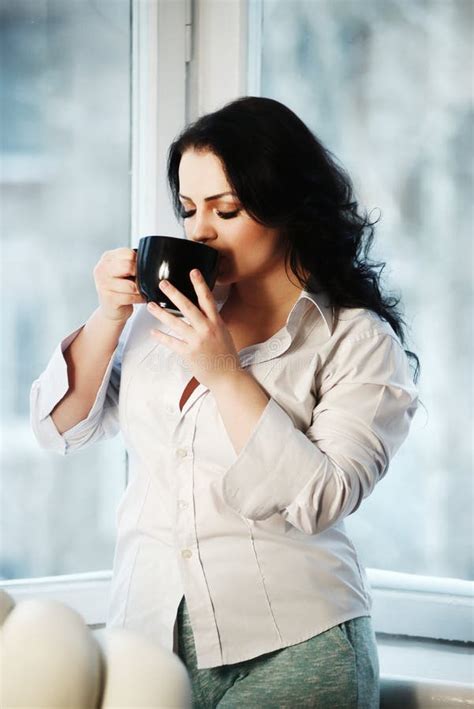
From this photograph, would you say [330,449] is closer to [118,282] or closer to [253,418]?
[253,418]

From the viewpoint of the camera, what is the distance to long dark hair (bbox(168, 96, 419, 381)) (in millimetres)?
1215

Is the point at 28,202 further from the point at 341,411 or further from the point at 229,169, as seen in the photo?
the point at 341,411

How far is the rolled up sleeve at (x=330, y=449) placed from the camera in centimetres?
111

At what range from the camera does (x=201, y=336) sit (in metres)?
1.11

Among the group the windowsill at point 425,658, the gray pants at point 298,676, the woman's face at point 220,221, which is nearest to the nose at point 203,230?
the woman's face at point 220,221

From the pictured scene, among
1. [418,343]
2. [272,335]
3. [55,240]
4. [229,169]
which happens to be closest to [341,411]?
[272,335]

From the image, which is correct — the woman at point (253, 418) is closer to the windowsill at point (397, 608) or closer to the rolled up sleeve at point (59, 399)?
the rolled up sleeve at point (59, 399)

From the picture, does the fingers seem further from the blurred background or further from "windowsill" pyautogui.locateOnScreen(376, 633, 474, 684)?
"windowsill" pyautogui.locateOnScreen(376, 633, 474, 684)

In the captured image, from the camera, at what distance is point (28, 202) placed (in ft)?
5.59

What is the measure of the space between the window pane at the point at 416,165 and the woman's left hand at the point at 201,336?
72cm

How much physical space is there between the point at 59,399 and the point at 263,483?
35 cm

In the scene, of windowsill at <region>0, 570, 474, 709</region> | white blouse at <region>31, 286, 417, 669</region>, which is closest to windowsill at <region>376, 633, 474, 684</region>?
windowsill at <region>0, 570, 474, 709</region>

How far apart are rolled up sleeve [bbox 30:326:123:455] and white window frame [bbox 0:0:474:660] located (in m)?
0.50

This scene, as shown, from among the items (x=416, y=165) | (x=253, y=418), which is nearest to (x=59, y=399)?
(x=253, y=418)
